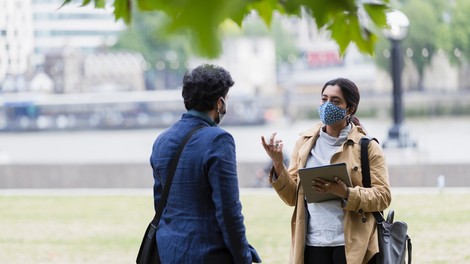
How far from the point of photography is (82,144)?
62.1 metres

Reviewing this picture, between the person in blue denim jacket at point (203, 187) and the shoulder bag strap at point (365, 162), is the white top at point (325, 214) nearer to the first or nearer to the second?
the shoulder bag strap at point (365, 162)

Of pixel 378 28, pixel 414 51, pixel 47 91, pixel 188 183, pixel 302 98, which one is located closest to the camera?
pixel 378 28

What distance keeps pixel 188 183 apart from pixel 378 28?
180cm

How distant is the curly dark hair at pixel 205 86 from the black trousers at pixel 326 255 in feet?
3.10

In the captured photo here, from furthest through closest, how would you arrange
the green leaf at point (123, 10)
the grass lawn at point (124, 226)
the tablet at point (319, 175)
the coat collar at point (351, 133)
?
the grass lawn at point (124, 226), the coat collar at point (351, 133), the tablet at point (319, 175), the green leaf at point (123, 10)

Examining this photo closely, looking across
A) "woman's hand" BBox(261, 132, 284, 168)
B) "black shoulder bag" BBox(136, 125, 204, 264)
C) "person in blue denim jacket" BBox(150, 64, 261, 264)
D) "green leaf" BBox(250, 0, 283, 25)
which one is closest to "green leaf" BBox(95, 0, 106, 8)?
"green leaf" BBox(250, 0, 283, 25)

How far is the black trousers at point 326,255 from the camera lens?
450 cm

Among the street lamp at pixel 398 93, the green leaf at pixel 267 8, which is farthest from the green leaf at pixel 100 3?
the street lamp at pixel 398 93

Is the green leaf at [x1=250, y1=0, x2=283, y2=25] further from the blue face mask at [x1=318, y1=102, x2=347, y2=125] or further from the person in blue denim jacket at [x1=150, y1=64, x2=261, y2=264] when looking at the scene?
the blue face mask at [x1=318, y1=102, x2=347, y2=125]

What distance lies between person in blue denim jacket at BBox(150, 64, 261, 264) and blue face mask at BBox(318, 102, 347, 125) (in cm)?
60

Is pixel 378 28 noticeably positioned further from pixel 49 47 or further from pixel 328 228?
pixel 49 47

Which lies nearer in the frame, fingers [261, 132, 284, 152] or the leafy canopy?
the leafy canopy

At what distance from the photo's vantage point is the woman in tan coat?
445 centimetres

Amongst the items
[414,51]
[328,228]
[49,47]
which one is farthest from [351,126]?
[49,47]
